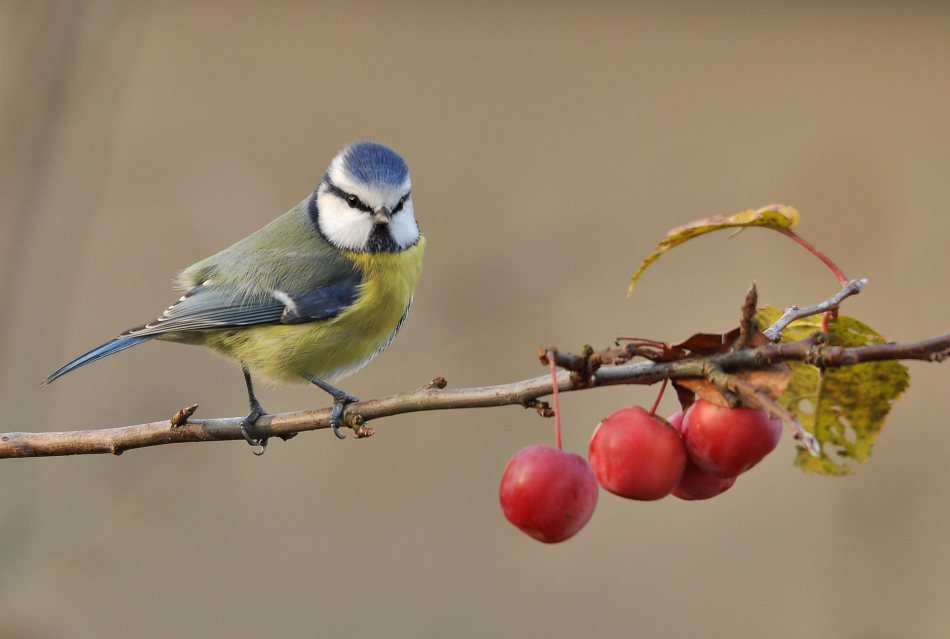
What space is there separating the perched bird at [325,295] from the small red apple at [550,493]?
939mm

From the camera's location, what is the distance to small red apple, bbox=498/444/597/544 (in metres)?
0.98

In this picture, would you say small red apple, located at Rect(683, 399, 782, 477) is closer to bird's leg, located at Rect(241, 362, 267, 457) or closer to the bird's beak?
bird's leg, located at Rect(241, 362, 267, 457)

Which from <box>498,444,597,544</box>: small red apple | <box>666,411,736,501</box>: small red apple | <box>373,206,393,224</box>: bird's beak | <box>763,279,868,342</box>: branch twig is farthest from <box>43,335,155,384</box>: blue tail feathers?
<box>763,279,868,342</box>: branch twig

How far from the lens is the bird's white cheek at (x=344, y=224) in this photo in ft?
6.79

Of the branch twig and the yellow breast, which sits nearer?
the branch twig

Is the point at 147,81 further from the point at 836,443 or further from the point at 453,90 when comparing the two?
the point at 836,443

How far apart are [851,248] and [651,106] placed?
92.3 inches

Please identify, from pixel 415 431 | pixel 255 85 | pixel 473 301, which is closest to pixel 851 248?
pixel 473 301

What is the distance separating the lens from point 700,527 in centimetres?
346

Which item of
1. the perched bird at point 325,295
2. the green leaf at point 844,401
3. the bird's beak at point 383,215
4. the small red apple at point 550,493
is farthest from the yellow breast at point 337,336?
the green leaf at point 844,401

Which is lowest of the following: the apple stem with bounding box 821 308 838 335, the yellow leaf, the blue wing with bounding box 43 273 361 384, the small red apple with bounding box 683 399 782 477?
the small red apple with bounding box 683 399 782 477

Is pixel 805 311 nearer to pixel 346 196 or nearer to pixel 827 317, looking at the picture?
pixel 827 317

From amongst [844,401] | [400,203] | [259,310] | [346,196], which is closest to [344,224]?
[346,196]

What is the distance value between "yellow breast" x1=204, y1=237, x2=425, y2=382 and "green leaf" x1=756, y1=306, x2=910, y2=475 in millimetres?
1175
